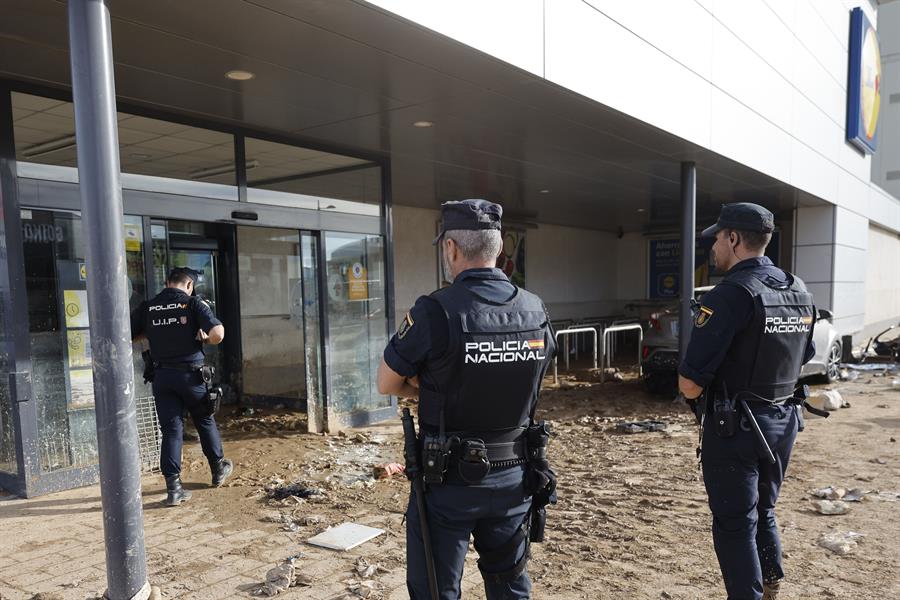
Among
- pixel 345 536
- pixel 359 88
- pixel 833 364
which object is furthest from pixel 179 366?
pixel 833 364

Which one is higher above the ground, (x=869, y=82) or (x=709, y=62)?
(x=869, y=82)

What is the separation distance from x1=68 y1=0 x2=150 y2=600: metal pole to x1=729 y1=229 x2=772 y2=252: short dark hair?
2.92 meters

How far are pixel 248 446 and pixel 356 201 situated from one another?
3.01 meters

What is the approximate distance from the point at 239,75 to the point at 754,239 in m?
3.80

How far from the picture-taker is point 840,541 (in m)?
3.72

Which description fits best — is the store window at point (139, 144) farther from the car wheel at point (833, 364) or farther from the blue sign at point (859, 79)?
the blue sign at point (859, 79)

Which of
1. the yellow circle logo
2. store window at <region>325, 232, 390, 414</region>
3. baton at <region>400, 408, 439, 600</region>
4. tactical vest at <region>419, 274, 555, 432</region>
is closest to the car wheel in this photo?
the yellow circle logo

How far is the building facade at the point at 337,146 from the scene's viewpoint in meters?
4.26

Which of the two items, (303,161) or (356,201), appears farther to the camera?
(356,201)

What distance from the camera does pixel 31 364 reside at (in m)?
4.66

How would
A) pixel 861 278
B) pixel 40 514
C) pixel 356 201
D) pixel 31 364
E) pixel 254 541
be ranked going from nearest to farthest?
pixel 254 541, pixel 40 514, pixel 31 364, pixel 356 201, pixel 861 278

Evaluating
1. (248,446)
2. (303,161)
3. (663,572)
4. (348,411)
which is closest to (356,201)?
(303,161)

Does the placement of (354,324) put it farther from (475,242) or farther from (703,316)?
(475,242)

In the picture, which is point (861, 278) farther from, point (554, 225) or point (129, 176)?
point (129, 176)
